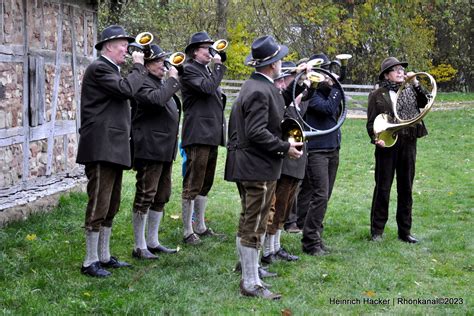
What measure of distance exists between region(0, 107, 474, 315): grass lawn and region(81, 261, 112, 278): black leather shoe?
7 cm

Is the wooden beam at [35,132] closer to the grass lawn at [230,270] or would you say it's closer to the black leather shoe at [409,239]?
the grass lawn at [230,270]

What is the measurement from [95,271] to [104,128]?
1.33 metres

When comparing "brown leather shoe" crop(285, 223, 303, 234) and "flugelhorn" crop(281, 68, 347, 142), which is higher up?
"flugelhorn" crop(281, 68, 347, 142)

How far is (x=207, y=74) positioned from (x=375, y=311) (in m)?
3.40

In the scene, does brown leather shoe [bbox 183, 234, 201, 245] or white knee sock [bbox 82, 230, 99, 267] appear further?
brown leather shoe [bbox 183, 234, 201, 245]

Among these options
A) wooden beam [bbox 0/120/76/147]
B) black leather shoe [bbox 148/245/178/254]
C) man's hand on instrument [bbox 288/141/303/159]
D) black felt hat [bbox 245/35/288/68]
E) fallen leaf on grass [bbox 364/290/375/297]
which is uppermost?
black felt hat [bbox 245/35/288/68]

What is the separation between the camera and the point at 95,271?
6648 millimetres

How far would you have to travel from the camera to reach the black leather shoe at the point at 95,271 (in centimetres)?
663

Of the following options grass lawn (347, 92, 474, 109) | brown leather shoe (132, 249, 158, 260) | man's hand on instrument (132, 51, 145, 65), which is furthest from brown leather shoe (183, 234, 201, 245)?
grass lawn (347, 92, 474, 109)

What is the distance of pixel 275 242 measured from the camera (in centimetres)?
762

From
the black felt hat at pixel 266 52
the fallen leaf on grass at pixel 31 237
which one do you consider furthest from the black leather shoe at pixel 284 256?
the fallen leaf on grass at pixel 31 237

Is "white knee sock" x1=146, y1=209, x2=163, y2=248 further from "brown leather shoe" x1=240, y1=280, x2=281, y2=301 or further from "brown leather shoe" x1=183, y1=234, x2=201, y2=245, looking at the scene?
"brown leather shoe" x1=240, y1=280, x2=281, y2=301

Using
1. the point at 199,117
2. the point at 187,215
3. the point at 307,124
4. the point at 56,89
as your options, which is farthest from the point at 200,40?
the point at 56,89

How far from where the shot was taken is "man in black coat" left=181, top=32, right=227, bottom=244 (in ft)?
26.3
